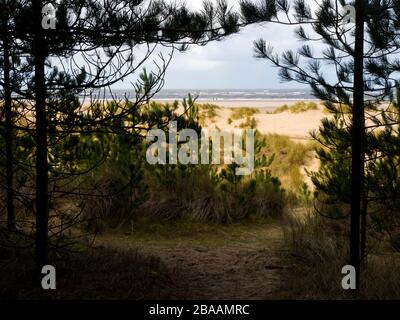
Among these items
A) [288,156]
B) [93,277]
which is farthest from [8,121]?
[288,156]

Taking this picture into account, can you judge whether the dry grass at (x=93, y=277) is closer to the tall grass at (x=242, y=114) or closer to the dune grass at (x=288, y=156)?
the dune grass at (x=288, y=156)

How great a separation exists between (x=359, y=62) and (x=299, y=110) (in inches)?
1003

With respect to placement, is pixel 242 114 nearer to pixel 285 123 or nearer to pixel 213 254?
pixel 285 123

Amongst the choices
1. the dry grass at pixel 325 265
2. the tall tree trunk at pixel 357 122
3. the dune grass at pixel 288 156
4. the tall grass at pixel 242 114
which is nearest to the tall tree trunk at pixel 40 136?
the dry grass at pixel 325 265

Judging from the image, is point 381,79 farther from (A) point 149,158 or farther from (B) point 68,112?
(A) point 149,158

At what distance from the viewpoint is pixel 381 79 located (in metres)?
5.71

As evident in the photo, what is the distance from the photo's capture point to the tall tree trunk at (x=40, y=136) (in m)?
5.04

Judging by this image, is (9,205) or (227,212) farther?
(227,212)

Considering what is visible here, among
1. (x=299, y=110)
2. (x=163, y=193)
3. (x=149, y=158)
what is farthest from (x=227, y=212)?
(x=299, y=110)

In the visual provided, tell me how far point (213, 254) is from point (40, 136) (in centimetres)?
314

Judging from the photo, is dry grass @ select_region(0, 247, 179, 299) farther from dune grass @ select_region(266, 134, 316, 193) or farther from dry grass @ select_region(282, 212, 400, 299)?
dune grass @ select_region(266, 134, 316, 193)

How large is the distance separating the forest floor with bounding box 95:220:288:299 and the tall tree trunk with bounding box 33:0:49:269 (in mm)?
1331

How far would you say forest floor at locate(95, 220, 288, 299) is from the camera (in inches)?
233

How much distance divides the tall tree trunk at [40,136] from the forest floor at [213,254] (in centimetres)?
133
